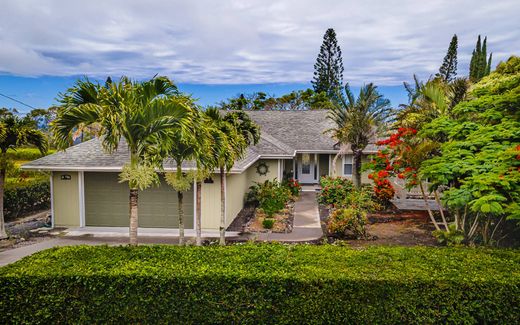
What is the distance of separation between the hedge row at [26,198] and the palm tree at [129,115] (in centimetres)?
1106

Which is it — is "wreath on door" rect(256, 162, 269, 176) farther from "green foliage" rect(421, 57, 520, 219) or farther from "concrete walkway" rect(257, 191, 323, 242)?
"green foliage" rect(421, 57, 520, 219)

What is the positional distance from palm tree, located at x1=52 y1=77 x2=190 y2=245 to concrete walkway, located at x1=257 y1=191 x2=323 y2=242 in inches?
255

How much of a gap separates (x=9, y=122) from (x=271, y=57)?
140 ft

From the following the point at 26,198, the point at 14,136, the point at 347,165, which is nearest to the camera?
the point at 14,136

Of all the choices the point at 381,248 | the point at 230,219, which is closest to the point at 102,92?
the point at 381,248

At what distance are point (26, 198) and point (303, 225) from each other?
12.9 metres

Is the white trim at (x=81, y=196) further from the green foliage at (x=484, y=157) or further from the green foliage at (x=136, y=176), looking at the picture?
the green foliage at (x=484, y=157)

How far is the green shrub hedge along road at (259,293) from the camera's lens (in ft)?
18.9

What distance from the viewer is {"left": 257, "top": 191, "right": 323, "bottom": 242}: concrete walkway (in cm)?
1301

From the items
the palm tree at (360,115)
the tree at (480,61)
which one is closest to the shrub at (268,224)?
the palm tree at (360,115)

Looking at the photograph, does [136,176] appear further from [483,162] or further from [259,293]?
[483,162]

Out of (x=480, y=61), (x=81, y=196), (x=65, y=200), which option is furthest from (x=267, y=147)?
(x=480, y=61)

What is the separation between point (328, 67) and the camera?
163 ft

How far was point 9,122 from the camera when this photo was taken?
1221cm
